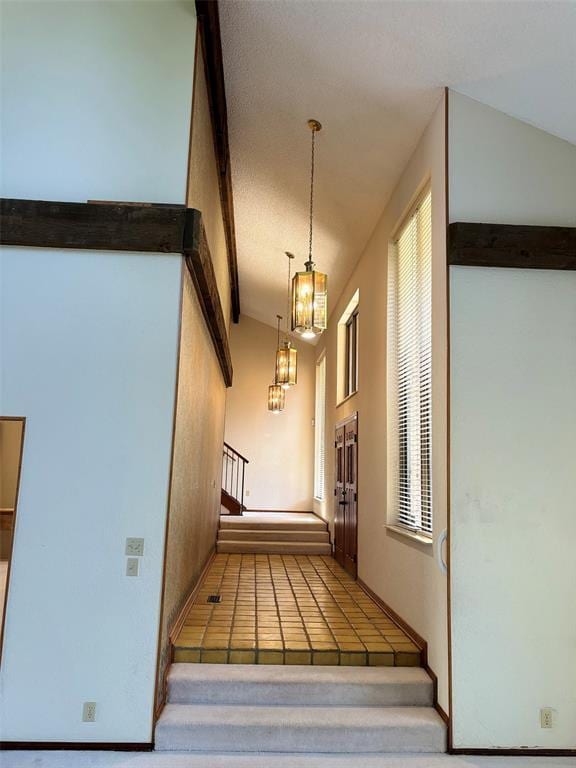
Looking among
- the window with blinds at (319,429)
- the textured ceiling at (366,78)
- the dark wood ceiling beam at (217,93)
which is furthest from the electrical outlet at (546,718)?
the window with blinds at (319,429)

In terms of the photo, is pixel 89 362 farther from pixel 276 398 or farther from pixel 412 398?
pixel 276 398

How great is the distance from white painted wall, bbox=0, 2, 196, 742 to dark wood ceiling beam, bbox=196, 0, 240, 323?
0.46 ft

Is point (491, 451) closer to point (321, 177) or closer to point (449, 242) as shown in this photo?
point (449, 242)

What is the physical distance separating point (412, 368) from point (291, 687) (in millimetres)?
2413

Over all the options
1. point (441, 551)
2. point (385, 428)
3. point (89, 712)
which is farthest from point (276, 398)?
point (89, 712)

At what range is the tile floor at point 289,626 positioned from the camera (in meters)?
3.32

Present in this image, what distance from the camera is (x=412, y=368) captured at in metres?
4.24

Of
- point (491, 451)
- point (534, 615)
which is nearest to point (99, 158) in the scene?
point (491, 451)

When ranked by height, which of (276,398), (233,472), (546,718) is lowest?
(546,718)

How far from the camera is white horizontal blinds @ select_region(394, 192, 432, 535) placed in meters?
3.89

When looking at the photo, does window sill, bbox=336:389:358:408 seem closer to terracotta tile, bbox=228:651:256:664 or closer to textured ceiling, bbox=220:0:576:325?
textured ceiling, bbox=220:0:576:325

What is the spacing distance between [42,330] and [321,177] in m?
3.03

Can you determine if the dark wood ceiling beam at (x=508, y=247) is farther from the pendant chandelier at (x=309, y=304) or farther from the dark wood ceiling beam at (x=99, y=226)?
the dark wood ceiling beam at (x=99, y=226)

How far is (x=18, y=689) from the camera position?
2.71 m
